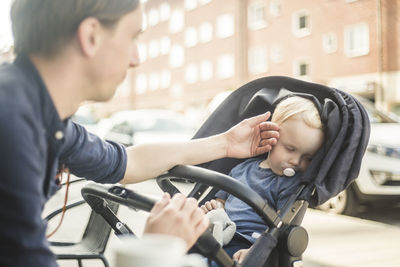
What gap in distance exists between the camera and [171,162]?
1913 mm

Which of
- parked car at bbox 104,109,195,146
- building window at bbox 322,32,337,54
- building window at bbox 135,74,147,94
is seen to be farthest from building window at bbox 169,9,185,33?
parked car at bbox 104,109,195,146

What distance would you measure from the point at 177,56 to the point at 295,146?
32451 millimetres

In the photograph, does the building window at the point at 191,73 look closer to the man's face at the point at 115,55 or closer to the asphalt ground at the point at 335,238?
the asphalt ground at the point at 335,238

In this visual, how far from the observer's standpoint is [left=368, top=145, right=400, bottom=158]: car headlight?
4957mm

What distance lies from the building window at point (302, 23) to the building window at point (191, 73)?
10112 millimetres

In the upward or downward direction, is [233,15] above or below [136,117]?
above

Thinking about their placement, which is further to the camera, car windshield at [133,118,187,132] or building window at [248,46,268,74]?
building window at [248,46,268,74]

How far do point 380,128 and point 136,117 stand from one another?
494cm

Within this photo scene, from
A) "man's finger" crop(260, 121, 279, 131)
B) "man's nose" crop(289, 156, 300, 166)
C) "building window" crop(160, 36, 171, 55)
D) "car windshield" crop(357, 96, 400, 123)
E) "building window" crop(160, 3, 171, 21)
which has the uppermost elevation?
"building window" crop(160, 3, 171, 21)

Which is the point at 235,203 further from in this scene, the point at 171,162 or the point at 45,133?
the point at 45,133

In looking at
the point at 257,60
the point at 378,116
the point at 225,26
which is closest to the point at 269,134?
the point at 378,116

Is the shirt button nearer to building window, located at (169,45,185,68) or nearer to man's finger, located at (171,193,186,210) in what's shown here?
man's finger, located at (171,193,186,210)

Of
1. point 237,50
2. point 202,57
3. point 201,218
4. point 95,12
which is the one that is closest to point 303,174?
point 201,218

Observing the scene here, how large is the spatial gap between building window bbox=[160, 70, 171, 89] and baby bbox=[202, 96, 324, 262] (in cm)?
3300
